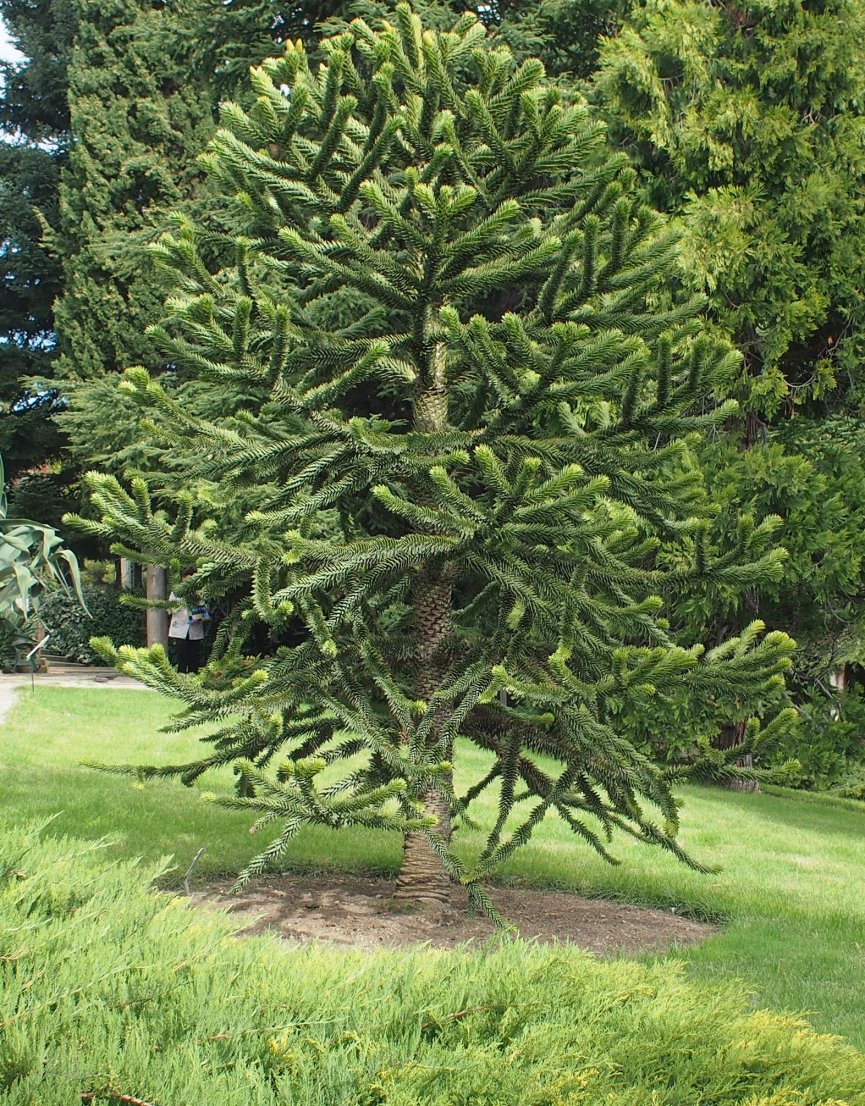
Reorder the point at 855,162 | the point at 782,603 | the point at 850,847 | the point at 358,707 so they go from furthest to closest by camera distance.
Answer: the point at 782,603
the point at 855,162
the point at 850,847
the point at 358,707

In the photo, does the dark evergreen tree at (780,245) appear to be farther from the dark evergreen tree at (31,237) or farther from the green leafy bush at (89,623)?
the dark evergreen tree at (31,237)

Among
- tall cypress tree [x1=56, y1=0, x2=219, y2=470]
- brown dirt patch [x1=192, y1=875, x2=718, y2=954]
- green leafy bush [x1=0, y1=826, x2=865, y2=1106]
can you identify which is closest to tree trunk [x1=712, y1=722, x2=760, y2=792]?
brown dirt patch [x1=192, y1=875, x2=718, y2=954]

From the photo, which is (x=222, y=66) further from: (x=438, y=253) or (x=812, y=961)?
(x=812, y=961)

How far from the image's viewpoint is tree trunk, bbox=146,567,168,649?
18141 millimetres

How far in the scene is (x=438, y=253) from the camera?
450 cm

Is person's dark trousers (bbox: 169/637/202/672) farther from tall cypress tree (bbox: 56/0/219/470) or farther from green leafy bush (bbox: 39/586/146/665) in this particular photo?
tall cypress tree (bbox: 56/0/219/470)

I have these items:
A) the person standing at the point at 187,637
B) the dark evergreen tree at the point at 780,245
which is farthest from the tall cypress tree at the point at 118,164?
the dark evergreen tree at the point at 780,245

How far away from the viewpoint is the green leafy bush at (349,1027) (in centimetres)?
184

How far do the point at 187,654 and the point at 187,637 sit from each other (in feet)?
3.28

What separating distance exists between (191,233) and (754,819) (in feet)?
25.6

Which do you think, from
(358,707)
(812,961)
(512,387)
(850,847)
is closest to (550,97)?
(512,387)

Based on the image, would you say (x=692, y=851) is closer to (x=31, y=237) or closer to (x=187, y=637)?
(x=187, y=637)

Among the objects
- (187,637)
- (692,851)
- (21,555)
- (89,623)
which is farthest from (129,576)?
(692,851)

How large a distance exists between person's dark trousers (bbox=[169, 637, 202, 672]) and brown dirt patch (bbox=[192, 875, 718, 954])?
12.1 m
